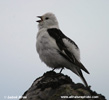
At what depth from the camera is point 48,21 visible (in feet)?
30.9

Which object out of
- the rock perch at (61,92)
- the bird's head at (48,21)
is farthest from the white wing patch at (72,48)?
the rock perch at (61,92)

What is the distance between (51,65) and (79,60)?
2.76 ft

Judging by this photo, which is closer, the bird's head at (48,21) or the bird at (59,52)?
the bird at (59,52)

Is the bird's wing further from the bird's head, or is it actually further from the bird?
the bird's head

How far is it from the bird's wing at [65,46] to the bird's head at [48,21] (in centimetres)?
84

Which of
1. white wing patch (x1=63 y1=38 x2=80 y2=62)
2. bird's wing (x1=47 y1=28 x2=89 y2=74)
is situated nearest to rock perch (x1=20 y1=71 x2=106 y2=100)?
bird's wing (x1=47 y1=28 x2=89 y2=74)

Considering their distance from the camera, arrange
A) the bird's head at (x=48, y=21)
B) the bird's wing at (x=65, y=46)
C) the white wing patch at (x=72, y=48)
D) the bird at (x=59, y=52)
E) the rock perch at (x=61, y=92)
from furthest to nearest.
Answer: the bird's head at (x=48, y=21)
the white wing patch at (x=72, y=48)
the bird at (x=59, y=52)
the bird's wing at (x=65, y=46)
the rock perch at (x=61, y=92)

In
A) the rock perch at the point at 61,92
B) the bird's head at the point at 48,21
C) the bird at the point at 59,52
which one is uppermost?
the bird's head at the point at 48,21

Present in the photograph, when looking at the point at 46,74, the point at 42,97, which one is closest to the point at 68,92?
the point at 42,97

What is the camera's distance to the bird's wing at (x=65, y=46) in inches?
305

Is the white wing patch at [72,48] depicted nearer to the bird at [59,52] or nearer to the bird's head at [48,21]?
the bird at [59,52]

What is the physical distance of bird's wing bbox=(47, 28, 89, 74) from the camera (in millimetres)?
7742

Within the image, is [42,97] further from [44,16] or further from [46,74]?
[44,16]

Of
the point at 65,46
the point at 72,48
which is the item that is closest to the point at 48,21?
the point at 65,46
